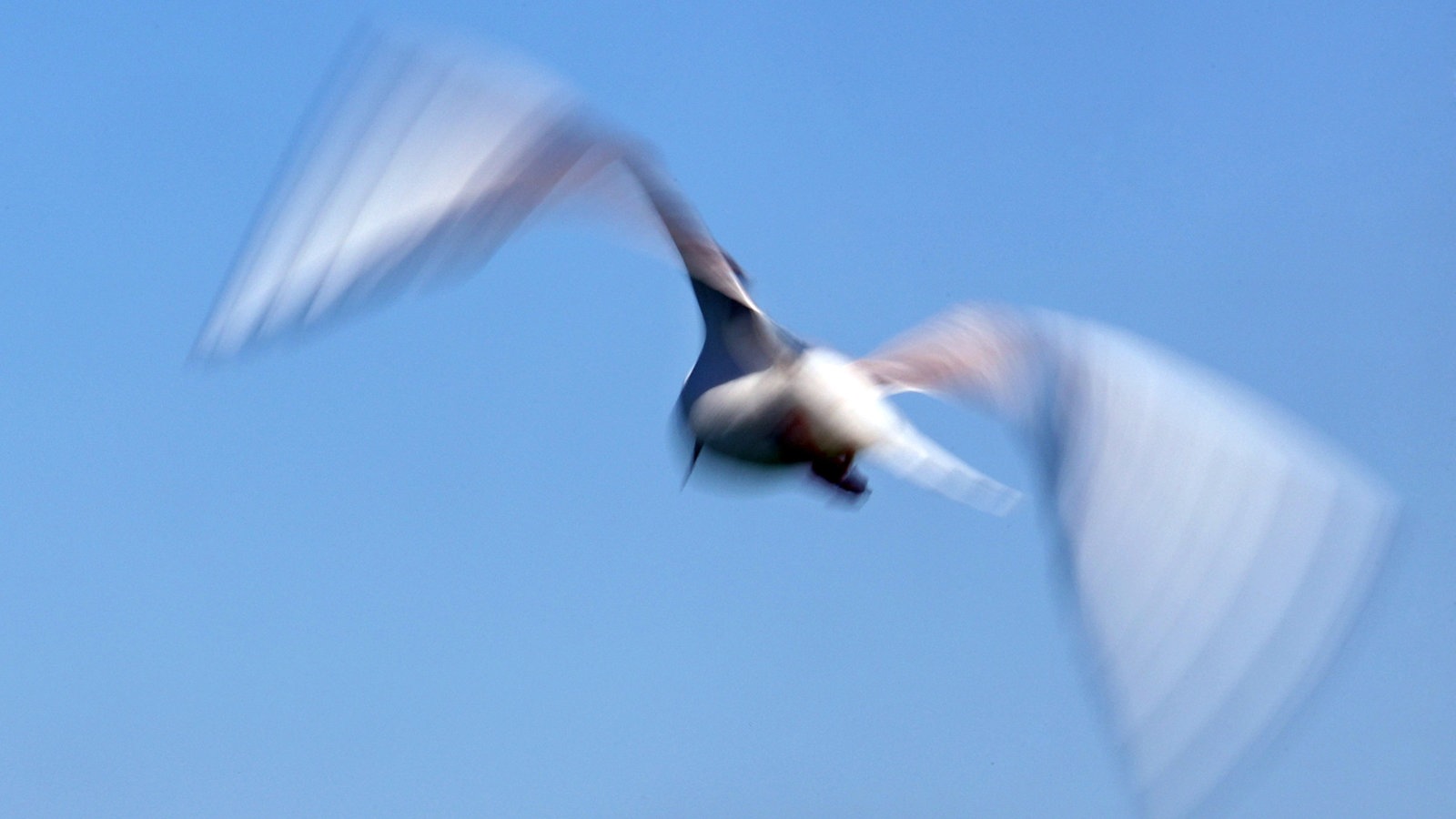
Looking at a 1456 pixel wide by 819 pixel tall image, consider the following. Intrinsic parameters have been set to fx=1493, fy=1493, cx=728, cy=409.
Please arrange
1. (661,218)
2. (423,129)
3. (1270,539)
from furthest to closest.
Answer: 1. (661,218)
2. (423,129)
3. (1270,539)

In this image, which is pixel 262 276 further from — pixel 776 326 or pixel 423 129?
pixel 776 326

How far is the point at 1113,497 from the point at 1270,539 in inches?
6.4

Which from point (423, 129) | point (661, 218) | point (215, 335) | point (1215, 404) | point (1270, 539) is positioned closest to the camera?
point (1270, 539)

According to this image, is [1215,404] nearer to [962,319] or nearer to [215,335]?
[962,319]

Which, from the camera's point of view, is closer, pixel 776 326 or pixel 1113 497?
pixel 1113 497

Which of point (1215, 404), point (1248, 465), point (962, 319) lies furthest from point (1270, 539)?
point (962, 319)

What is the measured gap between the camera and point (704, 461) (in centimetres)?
261

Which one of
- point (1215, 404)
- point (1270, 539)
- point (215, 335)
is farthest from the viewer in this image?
point (215, 335)

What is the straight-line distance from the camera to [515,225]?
238cm

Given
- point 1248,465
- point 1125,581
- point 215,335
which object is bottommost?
point 215,335

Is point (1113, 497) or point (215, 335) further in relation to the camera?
point (215, 335)

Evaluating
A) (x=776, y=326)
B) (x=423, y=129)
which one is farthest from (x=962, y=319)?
(x=423, y=129)

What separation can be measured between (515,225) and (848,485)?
2.36 ft

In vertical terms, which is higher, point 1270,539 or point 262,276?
point 1270,539
